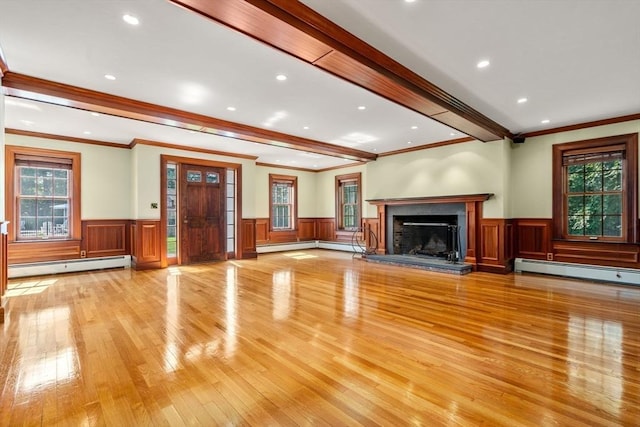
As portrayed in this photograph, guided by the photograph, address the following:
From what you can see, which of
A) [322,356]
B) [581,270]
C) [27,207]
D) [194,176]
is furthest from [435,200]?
[27,207]

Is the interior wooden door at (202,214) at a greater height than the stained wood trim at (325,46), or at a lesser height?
lesser

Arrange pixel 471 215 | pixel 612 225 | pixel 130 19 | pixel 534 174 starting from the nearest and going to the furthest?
pixel 130 19
pixel 612 225
pixel 534 174
pixel 471 215

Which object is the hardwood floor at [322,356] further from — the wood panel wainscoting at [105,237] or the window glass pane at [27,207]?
the window glass pane at [27,207]

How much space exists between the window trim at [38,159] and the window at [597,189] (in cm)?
950

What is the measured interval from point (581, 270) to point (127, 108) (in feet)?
26.0

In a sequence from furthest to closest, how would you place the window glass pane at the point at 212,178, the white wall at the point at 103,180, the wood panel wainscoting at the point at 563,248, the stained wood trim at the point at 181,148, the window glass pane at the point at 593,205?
the window glass pane at the point at 212,178, the stained wood trim at the point at 181,148, the white wall at the point at 103,180, the window glass pane at the point at 593,205, the wood panel wainscoting at the point at 563,248

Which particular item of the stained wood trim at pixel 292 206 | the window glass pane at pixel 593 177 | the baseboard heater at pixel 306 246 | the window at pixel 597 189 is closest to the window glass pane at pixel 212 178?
the stained wood trim at pixel 292 206

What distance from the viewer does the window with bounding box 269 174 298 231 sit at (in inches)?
387

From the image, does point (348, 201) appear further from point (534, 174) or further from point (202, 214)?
point (534, 174)

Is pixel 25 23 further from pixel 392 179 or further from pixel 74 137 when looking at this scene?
pixel 392 179

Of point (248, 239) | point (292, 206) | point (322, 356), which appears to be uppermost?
point (292, 206)

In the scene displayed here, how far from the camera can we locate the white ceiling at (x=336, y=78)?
2.47 meters

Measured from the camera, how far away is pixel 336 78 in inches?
143

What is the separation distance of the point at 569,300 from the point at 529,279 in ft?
4.61
